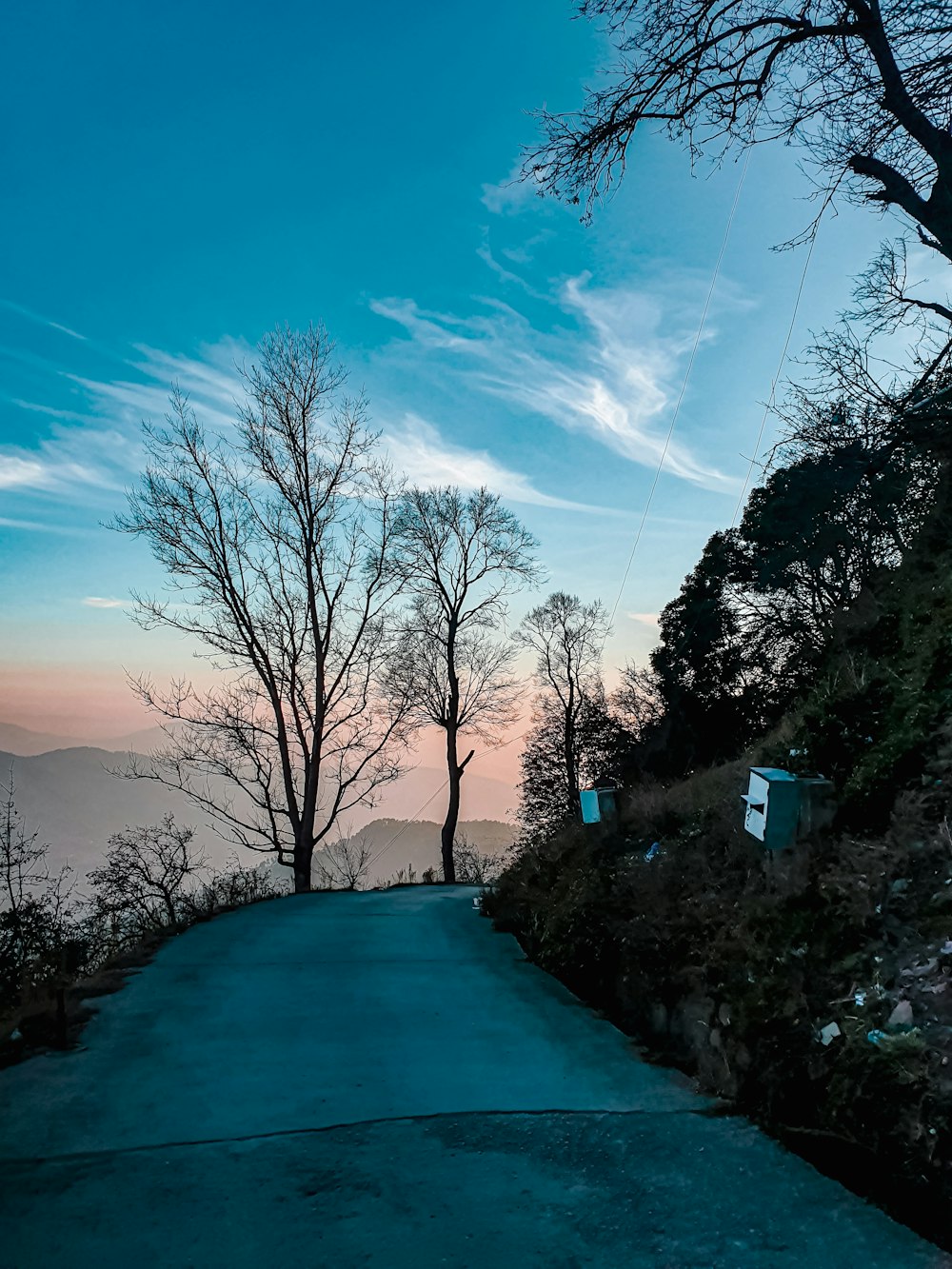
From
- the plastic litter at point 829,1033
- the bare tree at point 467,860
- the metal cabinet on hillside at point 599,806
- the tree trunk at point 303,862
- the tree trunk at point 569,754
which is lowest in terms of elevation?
the bare tree at point 467,860

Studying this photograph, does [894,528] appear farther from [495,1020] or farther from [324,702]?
[324,702]

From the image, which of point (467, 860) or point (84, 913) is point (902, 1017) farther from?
point (467, 860)

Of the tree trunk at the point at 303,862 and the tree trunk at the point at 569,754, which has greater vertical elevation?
the tree trunk at the point at 569,754

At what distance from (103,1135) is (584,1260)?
243 cm

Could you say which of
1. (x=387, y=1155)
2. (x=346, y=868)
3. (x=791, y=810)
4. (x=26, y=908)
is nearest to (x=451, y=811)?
(x=346, y=868)

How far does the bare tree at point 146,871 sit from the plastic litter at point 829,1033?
14677 millimetres

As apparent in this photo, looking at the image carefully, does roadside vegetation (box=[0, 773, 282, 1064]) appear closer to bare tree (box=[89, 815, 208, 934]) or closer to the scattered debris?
bare tree (box=[89, 815, 208, 934])

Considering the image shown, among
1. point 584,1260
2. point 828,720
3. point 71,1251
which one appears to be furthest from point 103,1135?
point 828,720

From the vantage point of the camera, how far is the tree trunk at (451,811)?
29688mm

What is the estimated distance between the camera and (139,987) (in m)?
7.21

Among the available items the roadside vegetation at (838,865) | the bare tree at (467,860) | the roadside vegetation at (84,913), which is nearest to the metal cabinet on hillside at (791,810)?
the roadside vegetation at (838,865)

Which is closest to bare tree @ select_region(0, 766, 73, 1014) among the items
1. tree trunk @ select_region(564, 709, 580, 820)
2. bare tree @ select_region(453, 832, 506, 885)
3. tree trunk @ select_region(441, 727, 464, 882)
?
tree trunk @ select_region(441, 727, 464, 882)

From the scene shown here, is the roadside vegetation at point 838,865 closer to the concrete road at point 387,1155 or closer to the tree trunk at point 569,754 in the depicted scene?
the concrete road at point 387,1155

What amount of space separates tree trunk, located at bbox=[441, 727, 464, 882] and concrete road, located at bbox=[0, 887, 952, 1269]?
23.4 meters
